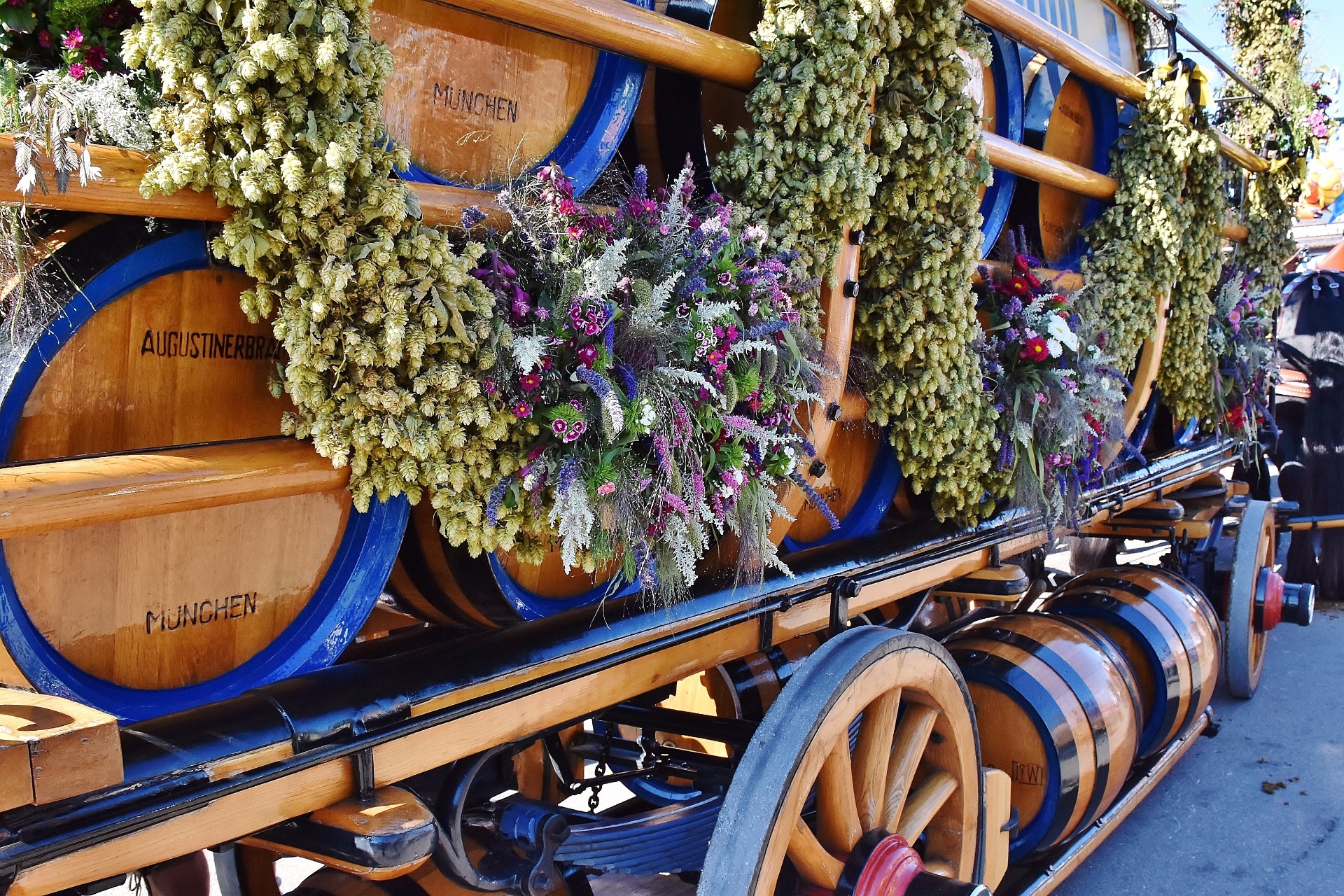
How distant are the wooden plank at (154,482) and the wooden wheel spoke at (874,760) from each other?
1.24 m

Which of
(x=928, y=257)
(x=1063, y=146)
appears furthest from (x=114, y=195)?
(x=1063, y=146)

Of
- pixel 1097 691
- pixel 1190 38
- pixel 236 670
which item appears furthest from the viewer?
pixel 1190 38

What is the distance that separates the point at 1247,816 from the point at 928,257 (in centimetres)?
295

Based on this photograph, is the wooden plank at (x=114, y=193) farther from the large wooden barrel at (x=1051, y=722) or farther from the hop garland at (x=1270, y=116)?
the hop garland at (x=1270, y=116)

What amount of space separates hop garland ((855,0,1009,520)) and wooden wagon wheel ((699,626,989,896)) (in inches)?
22.8

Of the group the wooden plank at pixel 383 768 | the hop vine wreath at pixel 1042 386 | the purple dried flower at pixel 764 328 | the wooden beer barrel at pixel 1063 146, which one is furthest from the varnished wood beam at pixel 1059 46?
the wooden plank at pixel 383 768

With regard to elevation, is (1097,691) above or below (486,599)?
below

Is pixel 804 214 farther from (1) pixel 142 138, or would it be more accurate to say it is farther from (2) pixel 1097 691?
(2) pixel 1097 691

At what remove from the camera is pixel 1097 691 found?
3076 millimetres

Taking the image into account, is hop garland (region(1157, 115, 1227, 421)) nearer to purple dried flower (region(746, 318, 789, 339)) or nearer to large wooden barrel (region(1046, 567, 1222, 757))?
large wooden barrel (region(1046, 567, 1222, 757))

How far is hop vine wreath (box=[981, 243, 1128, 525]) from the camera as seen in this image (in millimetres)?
2725

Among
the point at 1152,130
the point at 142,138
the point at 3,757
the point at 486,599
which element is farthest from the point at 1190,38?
the point at 3,757

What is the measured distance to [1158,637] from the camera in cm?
358

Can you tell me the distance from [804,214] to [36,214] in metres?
1.32
